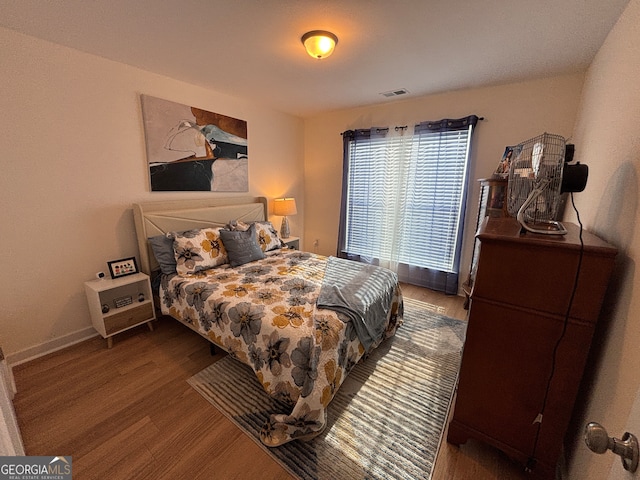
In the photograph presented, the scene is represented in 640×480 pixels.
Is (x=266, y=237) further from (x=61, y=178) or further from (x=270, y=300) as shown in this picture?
(x=61, y=178)

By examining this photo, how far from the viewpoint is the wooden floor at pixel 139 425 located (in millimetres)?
1270

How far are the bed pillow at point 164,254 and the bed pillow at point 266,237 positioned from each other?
92 centimetres

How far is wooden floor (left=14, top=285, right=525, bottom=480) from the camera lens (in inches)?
50.0

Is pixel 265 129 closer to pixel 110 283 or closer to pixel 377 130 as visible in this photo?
pixel 377 130

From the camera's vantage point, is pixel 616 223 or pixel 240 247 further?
pixel 240 247

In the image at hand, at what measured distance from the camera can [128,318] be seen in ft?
7.30

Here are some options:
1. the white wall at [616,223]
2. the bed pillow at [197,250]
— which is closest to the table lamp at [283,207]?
the bed pillow at [197,250]

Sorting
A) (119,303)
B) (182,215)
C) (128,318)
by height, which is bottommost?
(128,318)

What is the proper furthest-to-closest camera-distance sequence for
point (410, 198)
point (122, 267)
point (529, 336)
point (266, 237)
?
point (410, 198) → point (266, 237) → point (122, 267) → point (529, 336)

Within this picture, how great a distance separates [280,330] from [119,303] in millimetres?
1686

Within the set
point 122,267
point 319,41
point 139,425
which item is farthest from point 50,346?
point 319,41

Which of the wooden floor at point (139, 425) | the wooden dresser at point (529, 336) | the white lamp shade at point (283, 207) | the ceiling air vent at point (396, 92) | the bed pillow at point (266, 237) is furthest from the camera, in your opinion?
the white lamp shade at point (283, 207)

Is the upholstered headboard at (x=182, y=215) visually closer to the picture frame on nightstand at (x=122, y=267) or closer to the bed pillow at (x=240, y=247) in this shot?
the picture frame on nightstand at (x=122, y=267)

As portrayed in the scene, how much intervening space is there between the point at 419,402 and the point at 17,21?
359cm
